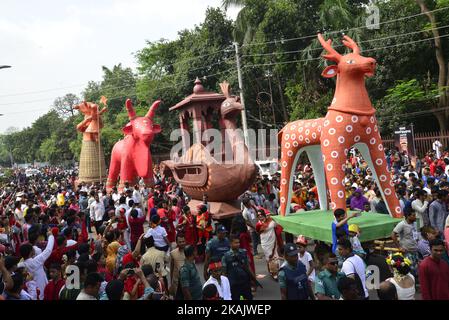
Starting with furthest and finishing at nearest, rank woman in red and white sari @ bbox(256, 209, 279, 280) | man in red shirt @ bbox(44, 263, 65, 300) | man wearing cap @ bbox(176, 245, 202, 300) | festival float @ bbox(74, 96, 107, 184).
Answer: festival float @ bbox(74, 96, 107, 184) → woman in red and white sari @ bbox(256, 209, 279, 280) → man wearing cap @ bbox(176, 245, 202, 300) → man in red shirt @ bbox(44, 263, 65, 300)

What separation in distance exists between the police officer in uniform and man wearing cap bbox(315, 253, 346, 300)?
0.92 metres

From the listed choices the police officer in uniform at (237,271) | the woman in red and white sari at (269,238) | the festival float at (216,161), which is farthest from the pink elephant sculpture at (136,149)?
the police officer in uniform at (237,271)

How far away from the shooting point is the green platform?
263 inches

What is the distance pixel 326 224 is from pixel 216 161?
3473 mm

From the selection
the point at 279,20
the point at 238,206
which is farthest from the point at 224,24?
the point at 238,206

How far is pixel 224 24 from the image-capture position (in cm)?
2511

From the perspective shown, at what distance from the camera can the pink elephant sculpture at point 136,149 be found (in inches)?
547

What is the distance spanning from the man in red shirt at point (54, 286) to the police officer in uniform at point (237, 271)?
162 centimetres

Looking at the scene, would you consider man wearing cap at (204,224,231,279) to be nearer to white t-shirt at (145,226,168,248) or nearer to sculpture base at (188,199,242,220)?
white t-shirt at (145,226,168,248)

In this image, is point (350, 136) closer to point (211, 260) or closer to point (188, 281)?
point (211, 260)

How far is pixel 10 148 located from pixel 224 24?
56386mm

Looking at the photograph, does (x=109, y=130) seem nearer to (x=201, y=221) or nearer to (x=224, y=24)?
(x=224, y=24)

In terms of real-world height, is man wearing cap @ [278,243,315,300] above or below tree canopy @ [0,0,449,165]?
below

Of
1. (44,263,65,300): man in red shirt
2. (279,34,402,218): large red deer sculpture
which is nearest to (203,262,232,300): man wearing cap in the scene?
(44,263,65,300): man in red shirt
